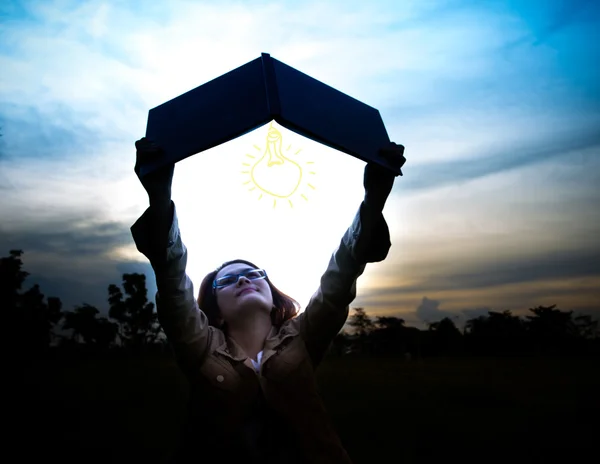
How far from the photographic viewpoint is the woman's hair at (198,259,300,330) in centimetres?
291

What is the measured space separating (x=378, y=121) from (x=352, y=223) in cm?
51

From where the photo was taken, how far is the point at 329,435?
2350mm

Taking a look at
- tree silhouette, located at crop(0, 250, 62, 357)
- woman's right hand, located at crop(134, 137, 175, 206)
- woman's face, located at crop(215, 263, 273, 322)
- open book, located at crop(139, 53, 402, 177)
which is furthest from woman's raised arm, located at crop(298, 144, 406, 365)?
tree silhouette, located at crop(0, 250, 62, 357)

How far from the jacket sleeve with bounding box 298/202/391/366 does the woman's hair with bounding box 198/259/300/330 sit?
0.28 m

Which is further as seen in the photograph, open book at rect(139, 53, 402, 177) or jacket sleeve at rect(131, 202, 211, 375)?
jacket sleeve at rect(131, 202, 211, 375)

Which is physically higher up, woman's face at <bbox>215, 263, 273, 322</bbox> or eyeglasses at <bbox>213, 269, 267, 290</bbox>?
eyeglasses at <bbox>213, 269, 267, 290</bbox>

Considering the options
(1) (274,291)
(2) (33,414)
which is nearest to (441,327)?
(2) (33,414)

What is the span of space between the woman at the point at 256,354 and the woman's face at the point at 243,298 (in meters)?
0.15

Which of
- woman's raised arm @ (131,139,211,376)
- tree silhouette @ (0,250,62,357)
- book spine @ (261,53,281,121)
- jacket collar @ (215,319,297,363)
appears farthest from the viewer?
tree silhouette @ (0,250,62,357)

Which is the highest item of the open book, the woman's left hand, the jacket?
the open book

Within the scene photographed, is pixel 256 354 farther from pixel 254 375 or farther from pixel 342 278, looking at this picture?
pixel 342 278

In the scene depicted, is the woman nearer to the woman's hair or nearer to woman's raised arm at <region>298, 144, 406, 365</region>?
woman's raised arm at <region>298, 144, 406, 365</region>

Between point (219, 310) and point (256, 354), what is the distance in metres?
0.37

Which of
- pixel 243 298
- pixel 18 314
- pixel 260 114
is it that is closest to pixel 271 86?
pixel 260 114
